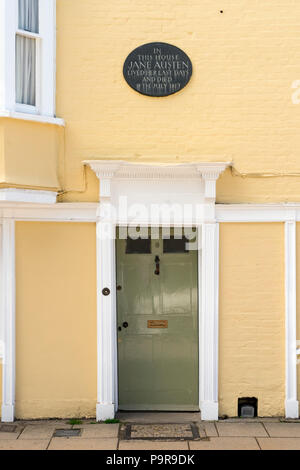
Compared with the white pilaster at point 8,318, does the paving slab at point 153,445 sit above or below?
below

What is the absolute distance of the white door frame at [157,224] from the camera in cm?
675

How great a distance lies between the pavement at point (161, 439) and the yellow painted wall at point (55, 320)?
0.31 m

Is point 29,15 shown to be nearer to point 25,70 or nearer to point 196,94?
point 25,70

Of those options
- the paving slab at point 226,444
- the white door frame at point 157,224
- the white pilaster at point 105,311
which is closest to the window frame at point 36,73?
the white door frame at point 157,224

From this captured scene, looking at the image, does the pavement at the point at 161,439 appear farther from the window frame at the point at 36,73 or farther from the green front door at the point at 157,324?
the window frame at the point at 36,73

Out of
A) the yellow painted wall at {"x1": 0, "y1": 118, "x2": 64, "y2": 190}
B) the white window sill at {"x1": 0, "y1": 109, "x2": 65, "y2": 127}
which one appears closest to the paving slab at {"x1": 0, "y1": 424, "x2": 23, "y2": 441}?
the yellow painted wall at {"x1": 0, "y1": 118, "x2": 64, "y2": 190}

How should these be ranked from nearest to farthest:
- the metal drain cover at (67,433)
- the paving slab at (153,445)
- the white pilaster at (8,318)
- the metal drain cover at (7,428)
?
the paving slab at (153,445)
the metal drain cover at (67,433)
the metal drain cover at (7,428)
the white pilaster at (8,318)

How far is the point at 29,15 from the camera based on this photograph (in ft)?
21.7

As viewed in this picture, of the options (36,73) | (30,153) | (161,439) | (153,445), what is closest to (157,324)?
(161,439)

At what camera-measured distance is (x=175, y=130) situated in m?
6.79

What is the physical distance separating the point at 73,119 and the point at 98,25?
1.18 m

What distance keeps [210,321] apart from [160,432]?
1.42 m

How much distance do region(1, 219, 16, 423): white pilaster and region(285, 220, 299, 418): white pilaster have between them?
3.35 meters

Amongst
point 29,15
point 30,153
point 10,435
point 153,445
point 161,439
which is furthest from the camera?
point 29,15
